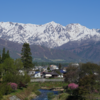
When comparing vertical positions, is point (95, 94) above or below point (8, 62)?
below

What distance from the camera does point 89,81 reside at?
62.4 m

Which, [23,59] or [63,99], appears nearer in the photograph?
[63,99]

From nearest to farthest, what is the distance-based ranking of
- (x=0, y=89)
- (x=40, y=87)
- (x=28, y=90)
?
(x=0, y=89), (x=28, y=90), (x=40, y=87)

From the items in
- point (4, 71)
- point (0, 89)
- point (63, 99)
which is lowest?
point (63, 99)

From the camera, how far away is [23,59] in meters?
110

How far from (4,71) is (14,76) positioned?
819 cm

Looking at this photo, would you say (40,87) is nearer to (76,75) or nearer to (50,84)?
(50,84)

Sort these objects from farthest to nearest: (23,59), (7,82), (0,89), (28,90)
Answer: (23,59) → (28,90) → (7,82) → (0,89)

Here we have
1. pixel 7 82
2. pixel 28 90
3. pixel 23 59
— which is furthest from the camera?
pixel 23 59

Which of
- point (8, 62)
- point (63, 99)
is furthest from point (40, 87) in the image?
point (63, 99)

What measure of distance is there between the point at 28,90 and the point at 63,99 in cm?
1932

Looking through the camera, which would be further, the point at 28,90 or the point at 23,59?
the point at 23,59

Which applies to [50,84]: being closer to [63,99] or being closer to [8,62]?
[8,62]

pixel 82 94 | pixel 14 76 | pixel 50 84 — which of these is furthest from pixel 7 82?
pixel 50 84
